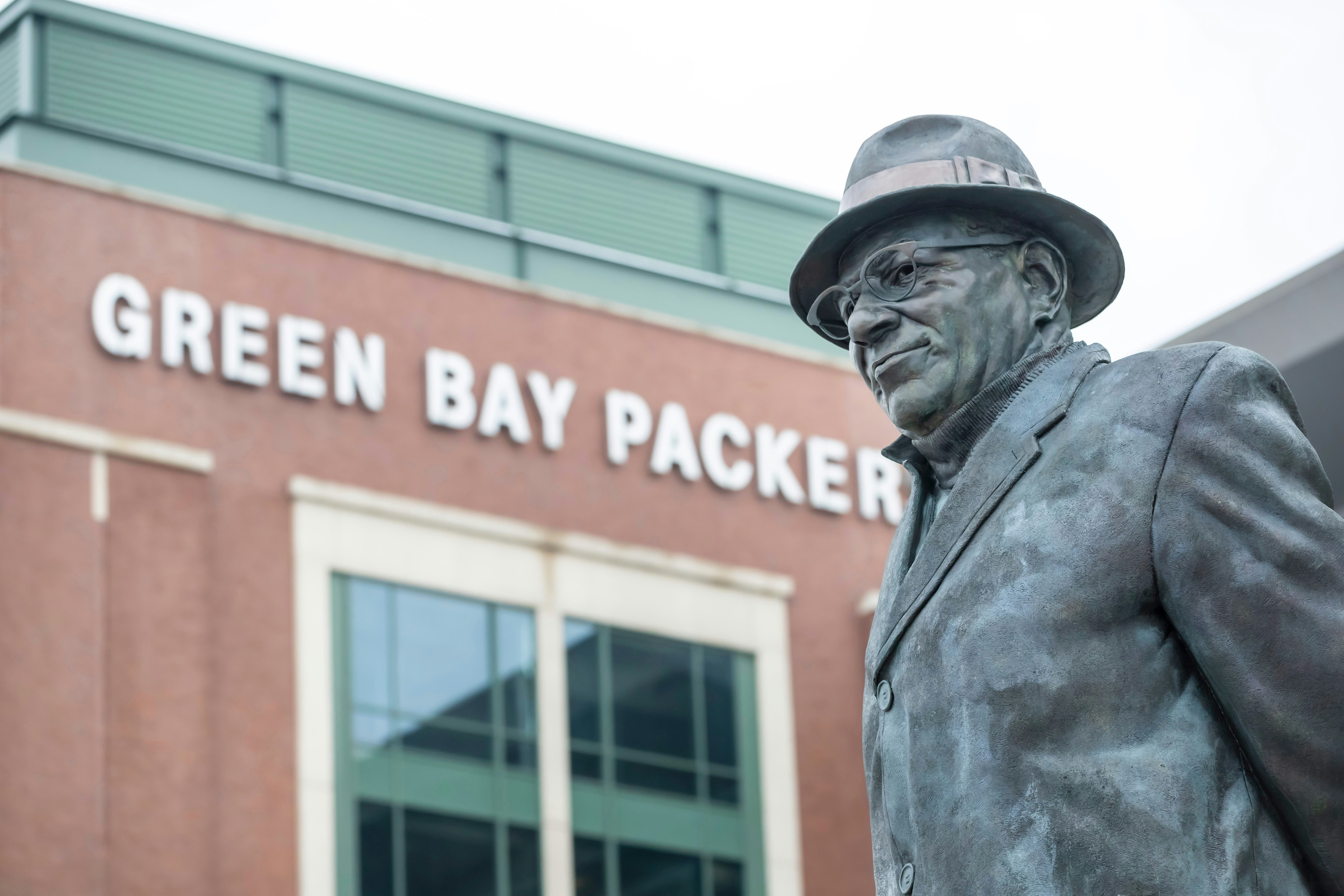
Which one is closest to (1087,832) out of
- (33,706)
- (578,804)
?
(33,706)

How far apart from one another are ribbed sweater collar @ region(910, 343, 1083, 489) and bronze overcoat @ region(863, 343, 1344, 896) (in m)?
0.13

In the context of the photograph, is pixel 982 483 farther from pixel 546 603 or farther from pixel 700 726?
pixel 700 726

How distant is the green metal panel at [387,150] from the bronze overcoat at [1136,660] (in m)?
31.1

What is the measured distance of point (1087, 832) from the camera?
404cm

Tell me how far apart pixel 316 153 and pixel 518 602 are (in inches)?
295

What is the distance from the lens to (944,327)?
4.63m

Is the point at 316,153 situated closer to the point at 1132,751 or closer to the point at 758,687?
the point at 758,687

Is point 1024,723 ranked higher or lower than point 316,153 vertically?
lower

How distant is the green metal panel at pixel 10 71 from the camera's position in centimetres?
3328

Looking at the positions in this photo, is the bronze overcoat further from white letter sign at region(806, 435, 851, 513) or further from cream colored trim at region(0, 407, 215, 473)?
white letter sign at region(806, 435, 851, 513)

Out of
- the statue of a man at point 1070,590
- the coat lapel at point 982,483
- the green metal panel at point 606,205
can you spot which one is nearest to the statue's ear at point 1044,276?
the statue of a man at point 1070,590

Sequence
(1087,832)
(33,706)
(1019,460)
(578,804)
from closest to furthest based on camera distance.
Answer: (1087,832) → (1019,460) → (33,706) → (578,804)

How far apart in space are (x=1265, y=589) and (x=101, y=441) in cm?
2661

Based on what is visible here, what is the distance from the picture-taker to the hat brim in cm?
465
